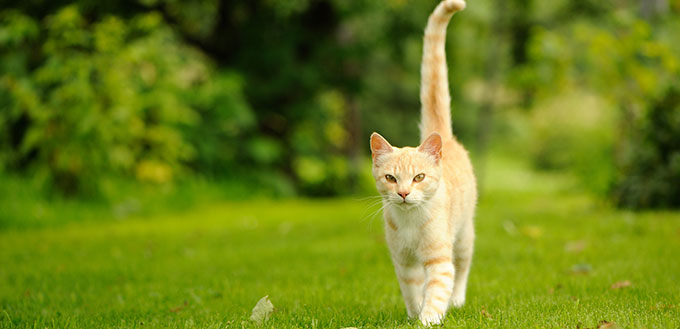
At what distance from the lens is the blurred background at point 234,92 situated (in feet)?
27.9

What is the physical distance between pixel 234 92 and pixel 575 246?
7.26 metres

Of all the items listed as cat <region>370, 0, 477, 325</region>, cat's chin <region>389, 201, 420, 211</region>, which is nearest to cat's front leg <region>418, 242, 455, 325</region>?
cat <region>370, 0, 477, 325</region>

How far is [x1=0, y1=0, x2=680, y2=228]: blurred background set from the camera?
8.51 metres

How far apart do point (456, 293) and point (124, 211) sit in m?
6.41

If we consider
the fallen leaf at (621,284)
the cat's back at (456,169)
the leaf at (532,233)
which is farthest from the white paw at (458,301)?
the leaf at (532,233)

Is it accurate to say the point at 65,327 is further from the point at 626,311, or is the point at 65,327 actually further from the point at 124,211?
the point at 124,211

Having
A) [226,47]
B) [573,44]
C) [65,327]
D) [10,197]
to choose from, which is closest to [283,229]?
[10,197]

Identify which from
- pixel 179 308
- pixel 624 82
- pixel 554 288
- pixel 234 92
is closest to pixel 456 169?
pixel 554 288

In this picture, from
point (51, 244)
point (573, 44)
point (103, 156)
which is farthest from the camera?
point (573, 44)

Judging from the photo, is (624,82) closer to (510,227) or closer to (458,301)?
(510,227)

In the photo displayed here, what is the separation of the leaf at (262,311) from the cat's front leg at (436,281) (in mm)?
843

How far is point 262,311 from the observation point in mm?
3480

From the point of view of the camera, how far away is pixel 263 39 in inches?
474

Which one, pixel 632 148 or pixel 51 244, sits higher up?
pixel 632 148
